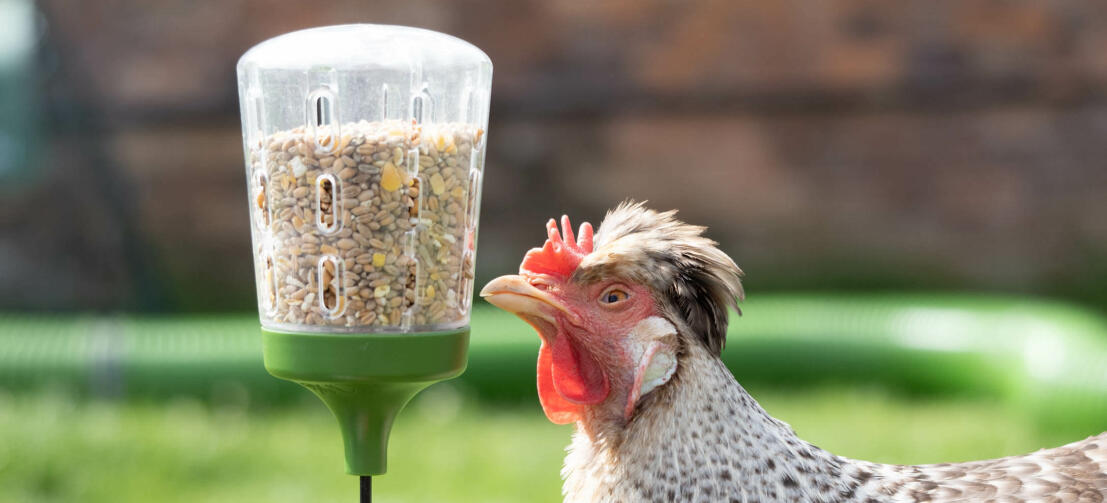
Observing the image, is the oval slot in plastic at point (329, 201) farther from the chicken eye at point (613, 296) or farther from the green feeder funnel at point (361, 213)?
the chicken eye at point (613, 296)

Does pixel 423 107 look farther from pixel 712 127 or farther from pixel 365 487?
pixel 712 127

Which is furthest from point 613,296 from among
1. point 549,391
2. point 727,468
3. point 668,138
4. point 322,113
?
point 668,138

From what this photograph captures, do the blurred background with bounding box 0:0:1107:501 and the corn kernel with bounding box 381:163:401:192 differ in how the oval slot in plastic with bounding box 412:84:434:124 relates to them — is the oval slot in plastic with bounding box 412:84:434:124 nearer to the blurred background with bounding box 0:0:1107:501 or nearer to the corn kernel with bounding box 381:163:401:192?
the corn kernel with bounding box 381:163:401:192

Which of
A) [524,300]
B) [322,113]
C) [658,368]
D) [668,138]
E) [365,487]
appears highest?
[322,113]

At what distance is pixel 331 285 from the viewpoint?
203 centimetres

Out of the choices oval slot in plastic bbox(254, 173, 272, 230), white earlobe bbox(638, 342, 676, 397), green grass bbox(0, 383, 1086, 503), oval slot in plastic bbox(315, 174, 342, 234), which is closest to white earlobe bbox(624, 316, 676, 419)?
white earlobe bbox(638, 342, 676, 397)

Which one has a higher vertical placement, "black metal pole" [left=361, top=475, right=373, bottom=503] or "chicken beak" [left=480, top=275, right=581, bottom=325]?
"chicken beak" [left=480, top=275, right=581, bottom=325]

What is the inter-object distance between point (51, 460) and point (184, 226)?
9.26 feet

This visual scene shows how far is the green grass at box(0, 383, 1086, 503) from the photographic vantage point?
4734mm

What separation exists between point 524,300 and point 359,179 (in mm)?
344

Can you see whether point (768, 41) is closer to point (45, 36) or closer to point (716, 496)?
point (45, 36)

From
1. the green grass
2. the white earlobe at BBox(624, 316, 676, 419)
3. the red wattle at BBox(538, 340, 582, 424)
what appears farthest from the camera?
the green grass

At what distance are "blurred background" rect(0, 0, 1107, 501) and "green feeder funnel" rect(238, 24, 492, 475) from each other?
5219mm

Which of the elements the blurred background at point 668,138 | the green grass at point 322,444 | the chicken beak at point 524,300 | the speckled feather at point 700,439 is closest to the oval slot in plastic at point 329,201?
the chicken beak at point 524,300
